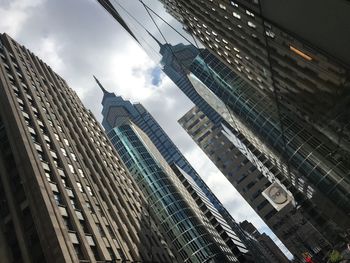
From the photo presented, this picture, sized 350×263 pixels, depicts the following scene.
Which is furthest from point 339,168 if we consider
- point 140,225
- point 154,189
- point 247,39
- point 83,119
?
point 154,189

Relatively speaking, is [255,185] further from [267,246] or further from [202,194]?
[267,246]

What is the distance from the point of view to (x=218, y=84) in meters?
70.2

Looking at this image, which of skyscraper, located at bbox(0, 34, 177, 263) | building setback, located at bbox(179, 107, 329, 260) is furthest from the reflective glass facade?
skyscraper, located at bbox(0, 34, 177, 263)

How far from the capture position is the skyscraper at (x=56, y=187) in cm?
2983

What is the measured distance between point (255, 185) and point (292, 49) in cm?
8086

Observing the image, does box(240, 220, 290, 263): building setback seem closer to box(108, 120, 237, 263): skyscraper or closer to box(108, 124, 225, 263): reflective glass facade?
box(108, 120, 237, 263): skyscraper

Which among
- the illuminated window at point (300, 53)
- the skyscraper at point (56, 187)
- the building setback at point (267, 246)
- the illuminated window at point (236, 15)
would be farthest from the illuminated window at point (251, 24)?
the building setback at point (267, 246)

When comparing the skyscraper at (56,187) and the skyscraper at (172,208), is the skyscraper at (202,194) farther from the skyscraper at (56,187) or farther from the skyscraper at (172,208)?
the skyscraper at (56,187)

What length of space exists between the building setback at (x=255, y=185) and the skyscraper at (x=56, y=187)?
44.0m

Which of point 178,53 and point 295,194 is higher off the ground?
point 178,53

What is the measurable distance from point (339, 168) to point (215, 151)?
282ft

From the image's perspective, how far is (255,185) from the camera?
105438 mm

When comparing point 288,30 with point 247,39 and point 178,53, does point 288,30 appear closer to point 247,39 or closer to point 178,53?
point 247,39

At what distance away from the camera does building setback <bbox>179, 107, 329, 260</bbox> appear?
89.8 metres
